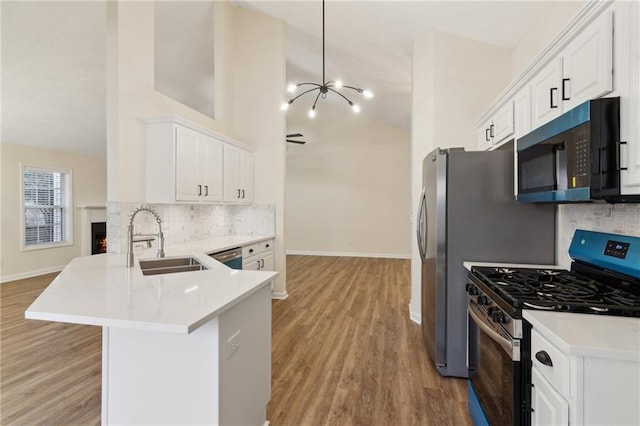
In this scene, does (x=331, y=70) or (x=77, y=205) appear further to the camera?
(x=77, y=205)

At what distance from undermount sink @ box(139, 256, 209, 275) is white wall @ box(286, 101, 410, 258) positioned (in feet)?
19.1

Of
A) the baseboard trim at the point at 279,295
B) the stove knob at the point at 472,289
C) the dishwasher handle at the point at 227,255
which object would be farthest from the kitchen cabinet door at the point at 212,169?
the stove knob at the point at 472,289

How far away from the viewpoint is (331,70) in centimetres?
546

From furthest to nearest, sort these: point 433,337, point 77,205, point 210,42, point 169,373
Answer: point 77,205 → point 210,42 → point 433,337 → point 169,373

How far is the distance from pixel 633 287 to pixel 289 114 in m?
8.15

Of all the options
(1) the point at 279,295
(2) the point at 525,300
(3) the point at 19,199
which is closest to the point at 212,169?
(1) the point at 279,295

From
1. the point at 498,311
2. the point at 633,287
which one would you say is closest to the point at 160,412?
the point at 498,311

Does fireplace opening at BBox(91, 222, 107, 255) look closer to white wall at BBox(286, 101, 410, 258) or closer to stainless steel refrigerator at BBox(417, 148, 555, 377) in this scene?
white wall at BBox(286, 101, 410, 258)

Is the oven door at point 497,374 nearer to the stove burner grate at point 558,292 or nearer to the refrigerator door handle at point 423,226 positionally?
the stove burner grate at point 558,292

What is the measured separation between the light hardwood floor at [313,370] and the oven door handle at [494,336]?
69 cm

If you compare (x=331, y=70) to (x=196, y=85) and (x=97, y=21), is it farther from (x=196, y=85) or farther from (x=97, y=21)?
(x=97, y=21)

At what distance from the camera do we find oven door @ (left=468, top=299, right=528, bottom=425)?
1.23m

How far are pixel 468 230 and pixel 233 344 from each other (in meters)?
1.81

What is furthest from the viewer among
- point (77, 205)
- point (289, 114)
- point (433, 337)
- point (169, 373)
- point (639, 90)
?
point (289, 114)
